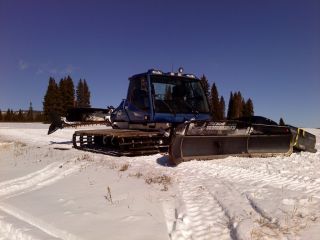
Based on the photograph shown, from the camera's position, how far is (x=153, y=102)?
10602 millimetres

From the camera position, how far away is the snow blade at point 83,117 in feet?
46.6

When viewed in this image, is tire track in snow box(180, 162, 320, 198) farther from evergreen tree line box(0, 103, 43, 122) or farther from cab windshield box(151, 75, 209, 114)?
evergreen tree line box(0, 103, 43, 122)

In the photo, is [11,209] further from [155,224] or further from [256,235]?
[256,235]

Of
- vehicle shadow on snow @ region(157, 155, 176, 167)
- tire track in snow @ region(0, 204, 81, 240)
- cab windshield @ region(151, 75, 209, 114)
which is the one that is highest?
cab windshield @ region(151, 75, 209, 114)

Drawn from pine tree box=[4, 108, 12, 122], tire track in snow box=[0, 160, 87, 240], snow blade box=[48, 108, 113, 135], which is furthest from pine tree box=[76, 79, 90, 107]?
tire track in snow box=[0, 160, 87, 240]

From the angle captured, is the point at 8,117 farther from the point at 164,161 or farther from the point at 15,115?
the point at 164,161

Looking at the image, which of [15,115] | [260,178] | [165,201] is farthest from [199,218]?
[15,115]

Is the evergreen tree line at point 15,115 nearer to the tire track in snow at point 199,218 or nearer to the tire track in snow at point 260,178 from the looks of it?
the tire track in snow at point 260,178

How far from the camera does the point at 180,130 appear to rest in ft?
26.8

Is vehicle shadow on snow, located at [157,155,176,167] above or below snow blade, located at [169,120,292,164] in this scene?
below

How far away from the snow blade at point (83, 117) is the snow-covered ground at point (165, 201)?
19.6 feet

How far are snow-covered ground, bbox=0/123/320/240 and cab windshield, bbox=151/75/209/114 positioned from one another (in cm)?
280

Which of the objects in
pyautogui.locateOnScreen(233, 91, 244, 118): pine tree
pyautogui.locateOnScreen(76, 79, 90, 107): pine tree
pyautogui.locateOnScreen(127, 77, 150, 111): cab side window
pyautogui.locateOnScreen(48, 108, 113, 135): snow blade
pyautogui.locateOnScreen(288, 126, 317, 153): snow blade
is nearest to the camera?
pyautogui.locateOnScreen(288, 126, 317, 153): snow blade

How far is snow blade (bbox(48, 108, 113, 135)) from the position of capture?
14219 mm
